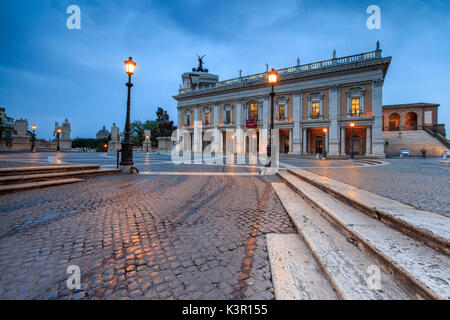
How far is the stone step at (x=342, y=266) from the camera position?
4.46 ft

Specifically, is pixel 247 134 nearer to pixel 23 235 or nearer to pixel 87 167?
pixel 87 167

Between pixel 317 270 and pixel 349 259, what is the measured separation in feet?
1.13

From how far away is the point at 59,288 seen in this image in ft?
4.93

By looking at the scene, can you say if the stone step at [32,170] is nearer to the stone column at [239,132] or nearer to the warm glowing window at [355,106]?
the stone column at [239,132]

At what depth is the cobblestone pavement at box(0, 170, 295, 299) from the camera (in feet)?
5.04

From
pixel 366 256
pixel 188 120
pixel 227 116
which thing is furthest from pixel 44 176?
pixel 188 120

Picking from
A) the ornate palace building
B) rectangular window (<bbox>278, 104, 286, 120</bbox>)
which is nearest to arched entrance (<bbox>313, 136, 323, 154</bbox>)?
the ornate palace building

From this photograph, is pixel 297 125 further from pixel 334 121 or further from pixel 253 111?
pixel 253 111

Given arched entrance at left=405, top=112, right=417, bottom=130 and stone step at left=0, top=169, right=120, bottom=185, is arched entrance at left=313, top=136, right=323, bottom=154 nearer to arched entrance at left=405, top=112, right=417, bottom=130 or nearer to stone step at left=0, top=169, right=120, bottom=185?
arched entrance at left=405, top=112, right=417, bottom=130

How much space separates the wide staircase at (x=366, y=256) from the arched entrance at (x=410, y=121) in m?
59.0

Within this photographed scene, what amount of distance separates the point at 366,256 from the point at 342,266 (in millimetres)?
390

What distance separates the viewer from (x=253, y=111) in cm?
3309
